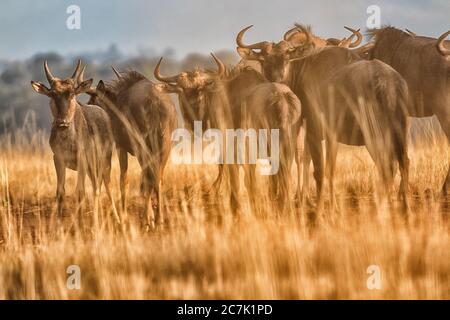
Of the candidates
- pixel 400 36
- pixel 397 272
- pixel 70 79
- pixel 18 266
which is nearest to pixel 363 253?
pixel 397 272

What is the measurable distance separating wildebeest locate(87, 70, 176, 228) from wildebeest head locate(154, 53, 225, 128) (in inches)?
15.1

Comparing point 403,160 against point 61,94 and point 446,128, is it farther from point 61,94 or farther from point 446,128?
point 61,94

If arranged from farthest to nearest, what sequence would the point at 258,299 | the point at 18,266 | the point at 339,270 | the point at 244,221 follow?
the point at 244,221 → the point at 18,266 → the point at 339,270 → the point at 258,299

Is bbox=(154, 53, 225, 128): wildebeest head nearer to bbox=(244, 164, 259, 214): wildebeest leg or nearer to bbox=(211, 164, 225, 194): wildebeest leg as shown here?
bbox=(211, 164, 225, 194): wildebeest leg

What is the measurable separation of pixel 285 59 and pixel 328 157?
159cm

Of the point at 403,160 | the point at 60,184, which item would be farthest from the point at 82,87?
the point at 403,160

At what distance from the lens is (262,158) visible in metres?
9.11

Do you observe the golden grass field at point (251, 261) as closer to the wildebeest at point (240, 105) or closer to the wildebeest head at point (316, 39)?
the wildebeest at point (240, 105)

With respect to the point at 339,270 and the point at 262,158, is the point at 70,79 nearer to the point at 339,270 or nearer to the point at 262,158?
the point at 262,158

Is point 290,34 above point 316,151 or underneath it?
above

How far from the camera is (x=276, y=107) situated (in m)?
A: 8.93

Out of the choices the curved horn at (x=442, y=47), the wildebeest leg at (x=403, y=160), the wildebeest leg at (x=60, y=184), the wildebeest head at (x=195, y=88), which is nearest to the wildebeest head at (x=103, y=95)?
the wildebeest head at (x=195, y=88)

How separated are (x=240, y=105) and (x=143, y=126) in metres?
1.65

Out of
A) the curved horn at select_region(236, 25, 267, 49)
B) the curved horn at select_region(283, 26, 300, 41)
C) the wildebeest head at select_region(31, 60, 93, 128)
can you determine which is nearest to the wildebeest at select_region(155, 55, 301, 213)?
the curved horn at select_region(236, 25, 267, 49)
